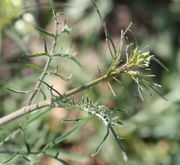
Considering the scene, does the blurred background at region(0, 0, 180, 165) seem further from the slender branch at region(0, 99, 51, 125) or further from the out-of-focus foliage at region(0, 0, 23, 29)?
the slender branch at region(0, 99, 51, 125)

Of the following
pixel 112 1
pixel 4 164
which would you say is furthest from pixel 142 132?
pixel 4 164

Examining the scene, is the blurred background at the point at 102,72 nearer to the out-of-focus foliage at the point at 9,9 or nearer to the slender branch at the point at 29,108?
the out-of-focus foliage at the point at 9,9

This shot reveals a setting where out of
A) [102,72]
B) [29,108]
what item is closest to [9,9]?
[29,108]

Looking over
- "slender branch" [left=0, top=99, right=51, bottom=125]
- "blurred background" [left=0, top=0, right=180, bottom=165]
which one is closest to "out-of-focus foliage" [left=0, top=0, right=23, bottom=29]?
"blurred background" [left=0, top=0, right=180, bottom=165]

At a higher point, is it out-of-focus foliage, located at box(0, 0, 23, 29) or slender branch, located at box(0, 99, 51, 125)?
out-of-focus foliage, located at box(0, 0, 23, 29)

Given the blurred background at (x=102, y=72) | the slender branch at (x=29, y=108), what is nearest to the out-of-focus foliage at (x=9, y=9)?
the blurred background at (x=102, y=72)

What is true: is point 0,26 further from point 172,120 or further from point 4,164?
point 172,120

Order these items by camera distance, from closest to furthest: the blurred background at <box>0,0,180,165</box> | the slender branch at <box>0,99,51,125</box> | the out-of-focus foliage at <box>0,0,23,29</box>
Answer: the slender branch at <box>0,99,51,125</box>
the out-of-focus foliage at <box>0,0,23,29</box>
the blurred background at <box>0,0,180,165</box>

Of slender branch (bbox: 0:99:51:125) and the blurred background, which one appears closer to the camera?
slender branch (bbox: 0:99:51:125)
